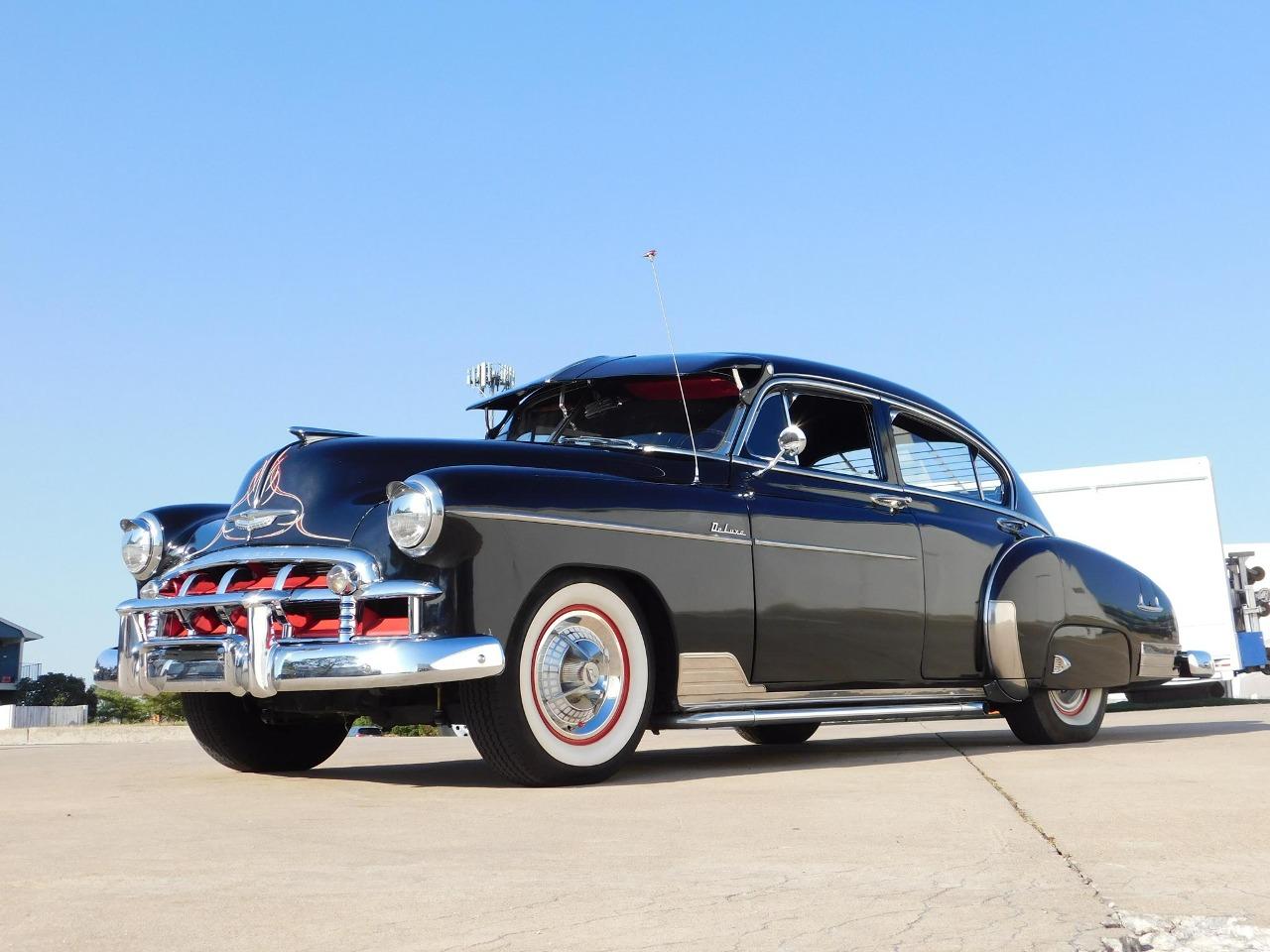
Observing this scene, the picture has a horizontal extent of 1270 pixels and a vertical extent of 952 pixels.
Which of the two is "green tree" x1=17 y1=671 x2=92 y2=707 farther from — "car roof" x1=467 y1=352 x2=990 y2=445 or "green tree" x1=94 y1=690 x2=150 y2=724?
"car roof" x1=467 y1=352 x2=990 y2=445

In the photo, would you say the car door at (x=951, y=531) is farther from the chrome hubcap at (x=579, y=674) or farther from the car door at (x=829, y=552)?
the chrome hubcap at (x=579, y=674)

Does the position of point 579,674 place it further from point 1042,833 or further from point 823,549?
point 1042,833

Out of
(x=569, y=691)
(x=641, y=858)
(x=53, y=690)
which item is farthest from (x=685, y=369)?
(x=53, y=690)

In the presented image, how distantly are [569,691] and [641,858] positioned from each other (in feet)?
6.14

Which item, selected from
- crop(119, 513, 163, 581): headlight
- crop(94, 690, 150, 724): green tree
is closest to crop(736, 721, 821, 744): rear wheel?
crop(119, 513, 163, 581): headlight

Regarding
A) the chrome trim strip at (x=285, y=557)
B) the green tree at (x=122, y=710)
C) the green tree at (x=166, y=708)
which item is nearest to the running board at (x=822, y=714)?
the chrome trim strip at (x=285, y=557)

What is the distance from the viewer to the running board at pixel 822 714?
553 centimetres

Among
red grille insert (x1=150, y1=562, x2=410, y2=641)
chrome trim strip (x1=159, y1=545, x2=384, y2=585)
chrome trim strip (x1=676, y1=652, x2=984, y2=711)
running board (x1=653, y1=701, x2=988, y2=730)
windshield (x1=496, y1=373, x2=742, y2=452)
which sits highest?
windshield (x1=496, y1=373, x2=742, y2=452)

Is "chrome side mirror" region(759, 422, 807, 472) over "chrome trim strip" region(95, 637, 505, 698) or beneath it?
over

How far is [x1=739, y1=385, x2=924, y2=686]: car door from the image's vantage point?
6016 mm

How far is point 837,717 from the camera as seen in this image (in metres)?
6.14

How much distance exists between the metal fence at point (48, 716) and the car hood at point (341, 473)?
1102 inches

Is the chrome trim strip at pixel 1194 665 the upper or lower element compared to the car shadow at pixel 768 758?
upper

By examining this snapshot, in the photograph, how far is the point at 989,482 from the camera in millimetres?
7992
